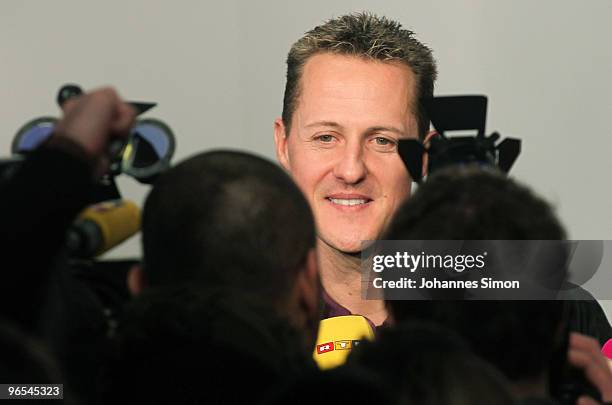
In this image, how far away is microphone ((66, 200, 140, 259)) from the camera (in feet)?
4.02

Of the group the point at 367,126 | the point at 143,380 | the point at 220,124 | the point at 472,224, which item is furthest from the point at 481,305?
the point at 220,124

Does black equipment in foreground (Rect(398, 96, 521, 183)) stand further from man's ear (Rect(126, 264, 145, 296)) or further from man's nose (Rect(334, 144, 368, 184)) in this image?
man's nose (Rect(334, 144, 368, 184))

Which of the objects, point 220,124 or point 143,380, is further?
point 220,124

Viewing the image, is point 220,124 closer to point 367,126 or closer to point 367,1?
point 367,1

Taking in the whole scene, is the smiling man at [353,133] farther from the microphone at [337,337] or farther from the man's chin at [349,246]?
the microphone at [337,337]

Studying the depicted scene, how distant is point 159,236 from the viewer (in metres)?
1.29

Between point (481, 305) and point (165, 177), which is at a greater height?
point (165, 177)

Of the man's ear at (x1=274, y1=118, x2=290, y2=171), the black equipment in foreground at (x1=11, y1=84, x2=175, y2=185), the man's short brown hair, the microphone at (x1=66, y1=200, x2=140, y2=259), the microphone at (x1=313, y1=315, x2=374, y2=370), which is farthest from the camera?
the man's ear at (x1=274, y1=118, x2=290, y2=171)

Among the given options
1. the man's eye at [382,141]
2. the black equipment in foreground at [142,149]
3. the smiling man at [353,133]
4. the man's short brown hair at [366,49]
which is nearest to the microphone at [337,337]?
the smiling man at [353,133]

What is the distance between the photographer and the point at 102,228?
126 centimetres

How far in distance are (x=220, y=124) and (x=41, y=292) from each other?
1802 mm

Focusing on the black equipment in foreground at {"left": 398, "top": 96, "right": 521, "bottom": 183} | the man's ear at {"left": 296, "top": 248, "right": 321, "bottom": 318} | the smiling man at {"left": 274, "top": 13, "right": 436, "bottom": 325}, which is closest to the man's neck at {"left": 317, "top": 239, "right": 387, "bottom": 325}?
the smiling man at {"left": 274, "top": 13, "right": 436, "bottom": 325}

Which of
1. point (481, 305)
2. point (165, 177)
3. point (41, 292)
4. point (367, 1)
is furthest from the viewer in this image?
point (367, 1)

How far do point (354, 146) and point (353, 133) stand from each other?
26 mm
